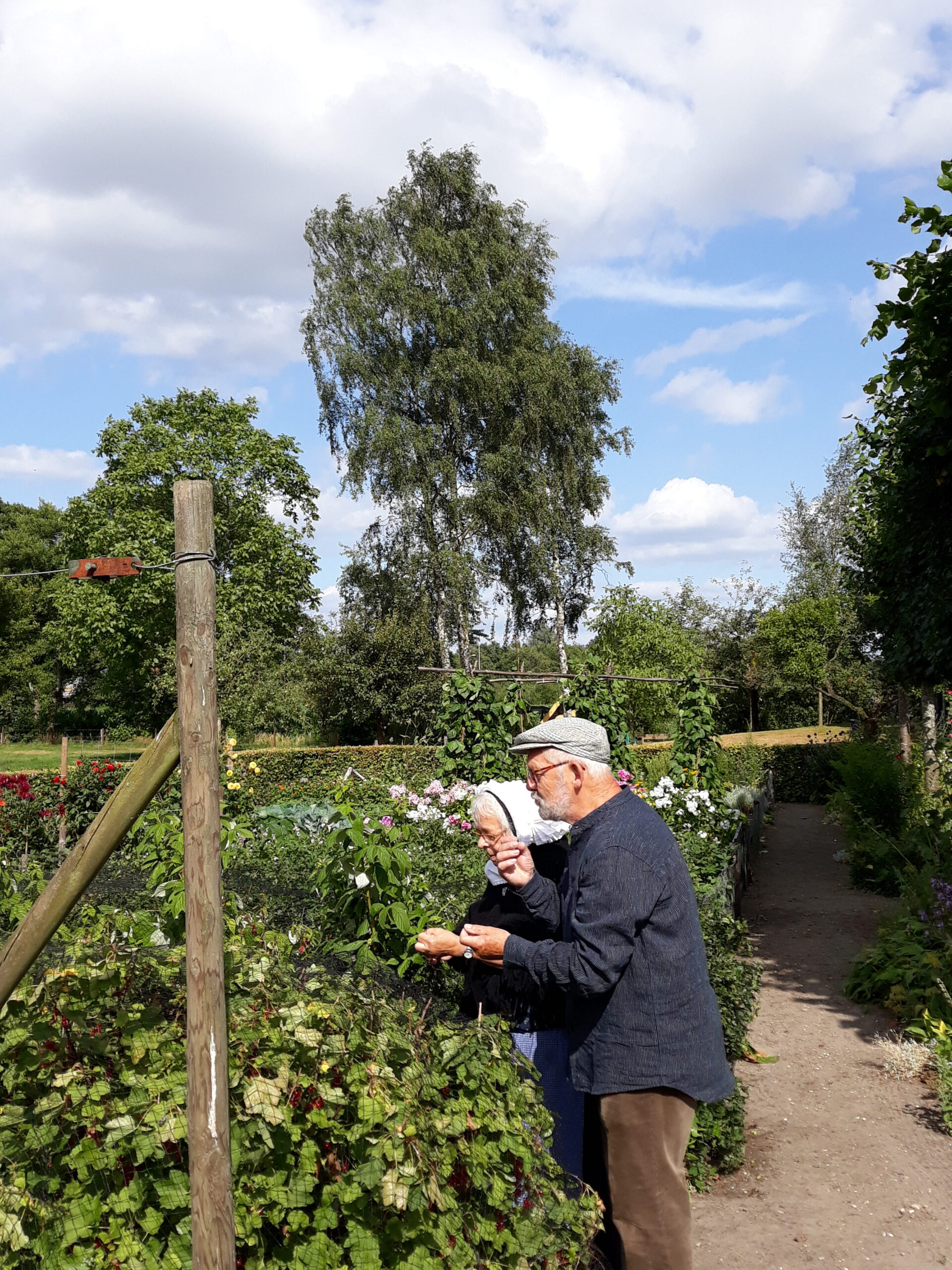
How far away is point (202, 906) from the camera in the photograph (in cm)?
182

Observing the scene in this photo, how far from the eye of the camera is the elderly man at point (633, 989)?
2.23m

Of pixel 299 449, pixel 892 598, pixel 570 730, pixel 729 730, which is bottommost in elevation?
pixel 729 730

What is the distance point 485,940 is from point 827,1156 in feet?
8.22

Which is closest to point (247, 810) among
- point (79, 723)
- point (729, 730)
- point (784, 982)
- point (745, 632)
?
point (784, 982)

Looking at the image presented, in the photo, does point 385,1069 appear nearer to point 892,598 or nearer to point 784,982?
point 784,982

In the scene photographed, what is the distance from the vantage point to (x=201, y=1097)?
1791 mm

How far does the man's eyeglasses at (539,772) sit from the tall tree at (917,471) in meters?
3.51

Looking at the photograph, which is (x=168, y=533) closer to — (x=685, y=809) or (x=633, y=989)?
(x=685, y=809)

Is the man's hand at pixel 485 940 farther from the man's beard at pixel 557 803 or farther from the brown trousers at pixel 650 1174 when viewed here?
the brown trousers at pixel 650 1174

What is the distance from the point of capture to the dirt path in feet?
10.9

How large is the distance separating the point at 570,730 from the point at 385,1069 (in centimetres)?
90

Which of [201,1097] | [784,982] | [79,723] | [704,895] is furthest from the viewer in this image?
[79,723]

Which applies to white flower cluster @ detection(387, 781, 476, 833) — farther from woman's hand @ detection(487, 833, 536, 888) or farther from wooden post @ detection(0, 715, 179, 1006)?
wooden post @ detection(0, 715, 179, 1006)

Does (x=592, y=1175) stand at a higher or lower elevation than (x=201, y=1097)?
lower
